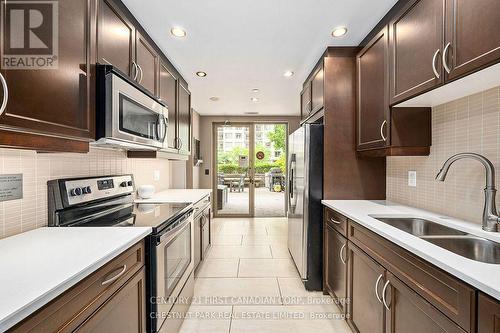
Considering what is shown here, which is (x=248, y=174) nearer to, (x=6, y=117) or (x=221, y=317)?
(x=221, y=317)

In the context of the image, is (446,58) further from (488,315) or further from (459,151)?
(488,315)

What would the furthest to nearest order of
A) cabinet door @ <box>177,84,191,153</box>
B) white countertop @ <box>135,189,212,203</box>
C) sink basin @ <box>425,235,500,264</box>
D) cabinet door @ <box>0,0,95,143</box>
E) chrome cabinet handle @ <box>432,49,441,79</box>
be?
cabinet door @ <box>177,84,191,153</box> → white countertop @ <box>135,189,212,203</box> → chrome cabinet handle @ <box>432,49,441,79</box> → sink basin @ <box>425,235,500,264</box> → cabinet door @ <box>0,0,95,143</box>

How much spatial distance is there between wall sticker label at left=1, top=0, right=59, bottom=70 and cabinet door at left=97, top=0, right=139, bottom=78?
1.11ft

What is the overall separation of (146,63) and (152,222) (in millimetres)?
1363

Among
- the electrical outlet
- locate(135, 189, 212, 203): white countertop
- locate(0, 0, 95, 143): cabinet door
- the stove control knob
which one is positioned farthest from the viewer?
locate(135, 189, 212, 203): white countertop

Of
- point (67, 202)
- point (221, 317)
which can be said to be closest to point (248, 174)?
point (221, 317)

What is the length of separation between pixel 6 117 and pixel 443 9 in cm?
202

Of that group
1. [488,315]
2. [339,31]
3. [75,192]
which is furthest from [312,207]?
[75,192]

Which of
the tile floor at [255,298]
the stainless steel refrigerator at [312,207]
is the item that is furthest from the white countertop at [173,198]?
the stainless steel refrigerator at [312,207]

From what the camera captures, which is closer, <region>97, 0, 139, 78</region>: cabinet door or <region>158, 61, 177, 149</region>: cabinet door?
<region>97, 0, 139, 78</region>: cabinet door

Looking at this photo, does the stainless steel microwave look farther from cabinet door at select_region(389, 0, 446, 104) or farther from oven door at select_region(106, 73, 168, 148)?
cabinet door at select_region(389, 0, 446, 104)

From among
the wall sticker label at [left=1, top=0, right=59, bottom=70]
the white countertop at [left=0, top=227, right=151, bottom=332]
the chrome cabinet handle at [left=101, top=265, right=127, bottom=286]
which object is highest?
the wall sticker label at [left=1, top=0, right=59, bottom=70]

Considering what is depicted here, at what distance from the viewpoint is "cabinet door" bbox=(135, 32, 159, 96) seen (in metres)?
1.96

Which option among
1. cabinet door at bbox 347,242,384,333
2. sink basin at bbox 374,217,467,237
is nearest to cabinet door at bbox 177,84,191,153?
cabinet door at bbox 347,242,384,333
